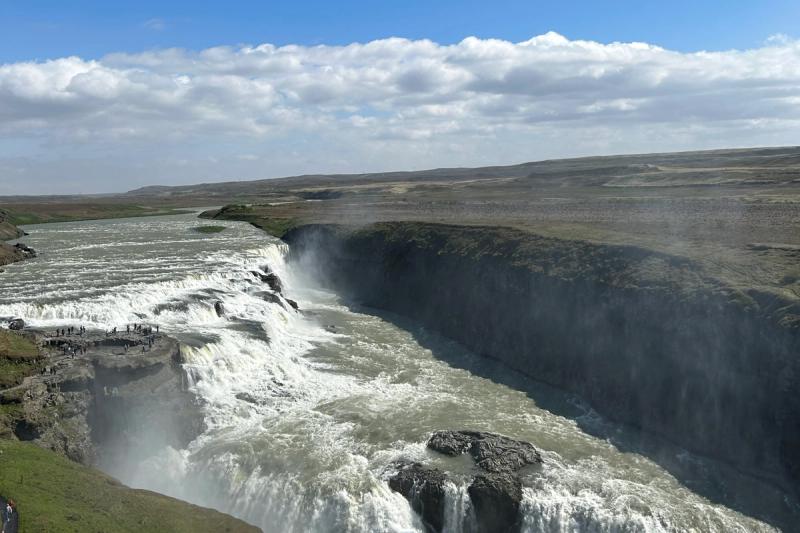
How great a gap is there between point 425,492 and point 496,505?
278cm

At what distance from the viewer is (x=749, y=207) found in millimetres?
64062

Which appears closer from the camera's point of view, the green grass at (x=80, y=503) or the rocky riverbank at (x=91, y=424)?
the green grass at (x=80, y=503)

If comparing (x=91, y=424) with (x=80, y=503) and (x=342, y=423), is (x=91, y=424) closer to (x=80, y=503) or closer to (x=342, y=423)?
(x=80, y=503)

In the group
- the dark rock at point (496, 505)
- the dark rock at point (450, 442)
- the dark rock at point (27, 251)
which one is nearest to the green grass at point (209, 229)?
the dark rock at point (27, 251)

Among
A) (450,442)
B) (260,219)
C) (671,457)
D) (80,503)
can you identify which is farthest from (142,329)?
(260,219)

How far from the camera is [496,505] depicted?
2256 cm

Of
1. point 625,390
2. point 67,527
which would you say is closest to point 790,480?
point 625,390

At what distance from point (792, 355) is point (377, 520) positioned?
19.7 meters

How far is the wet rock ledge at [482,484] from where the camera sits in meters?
22.5

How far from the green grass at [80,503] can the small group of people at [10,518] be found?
0.15 meters

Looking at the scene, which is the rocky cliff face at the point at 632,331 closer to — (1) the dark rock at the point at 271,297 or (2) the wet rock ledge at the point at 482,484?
(2) the wet rock ledge at the point at 482,484

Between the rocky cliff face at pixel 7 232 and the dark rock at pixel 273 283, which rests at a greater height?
the rocky cliff face at pixel 7 232

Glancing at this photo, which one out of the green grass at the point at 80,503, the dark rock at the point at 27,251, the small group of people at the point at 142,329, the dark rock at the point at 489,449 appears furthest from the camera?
the dark rock at the point at 27,251

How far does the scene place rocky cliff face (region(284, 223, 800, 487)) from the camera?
1052 inches
